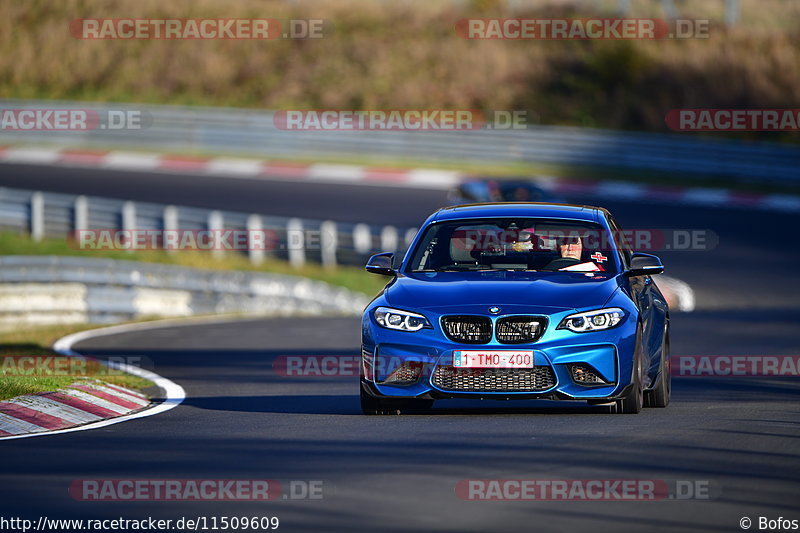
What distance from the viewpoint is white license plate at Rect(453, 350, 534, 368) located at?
9.58m

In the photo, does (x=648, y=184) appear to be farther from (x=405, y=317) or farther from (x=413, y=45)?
(x=405, y=317)

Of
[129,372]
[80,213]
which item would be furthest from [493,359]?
[80,213]

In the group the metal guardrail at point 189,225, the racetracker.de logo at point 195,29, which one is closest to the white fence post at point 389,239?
the metal guardrail at point 189,225

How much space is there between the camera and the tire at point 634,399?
9859mm

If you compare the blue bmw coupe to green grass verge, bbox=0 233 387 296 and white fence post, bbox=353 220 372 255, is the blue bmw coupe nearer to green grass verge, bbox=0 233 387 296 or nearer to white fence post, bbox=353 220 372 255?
green grass verge, bbox=0 233 387 296

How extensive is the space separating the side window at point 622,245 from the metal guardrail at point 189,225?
1630 centimetres

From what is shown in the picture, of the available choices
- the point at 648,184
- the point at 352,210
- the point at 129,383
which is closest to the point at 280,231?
the point at 352,210

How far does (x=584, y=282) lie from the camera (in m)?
10.2

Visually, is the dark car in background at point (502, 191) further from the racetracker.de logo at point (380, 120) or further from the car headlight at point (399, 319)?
the car headlight at point (399, 319)

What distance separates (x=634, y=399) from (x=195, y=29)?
4688 centimetres

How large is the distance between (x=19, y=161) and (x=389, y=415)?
3186 centimetres

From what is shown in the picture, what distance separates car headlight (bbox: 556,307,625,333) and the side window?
3.61 ft

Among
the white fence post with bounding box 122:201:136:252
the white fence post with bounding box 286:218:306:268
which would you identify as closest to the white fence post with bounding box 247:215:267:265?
the white fence post with bounding box 286:218:306:268

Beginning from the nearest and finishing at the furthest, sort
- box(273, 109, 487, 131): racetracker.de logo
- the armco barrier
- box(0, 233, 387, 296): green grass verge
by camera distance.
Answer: the armco barrier → box(0, 233, 387, 296): green grass verge → box(273, 109, 487, 131): racetracker.de logo
